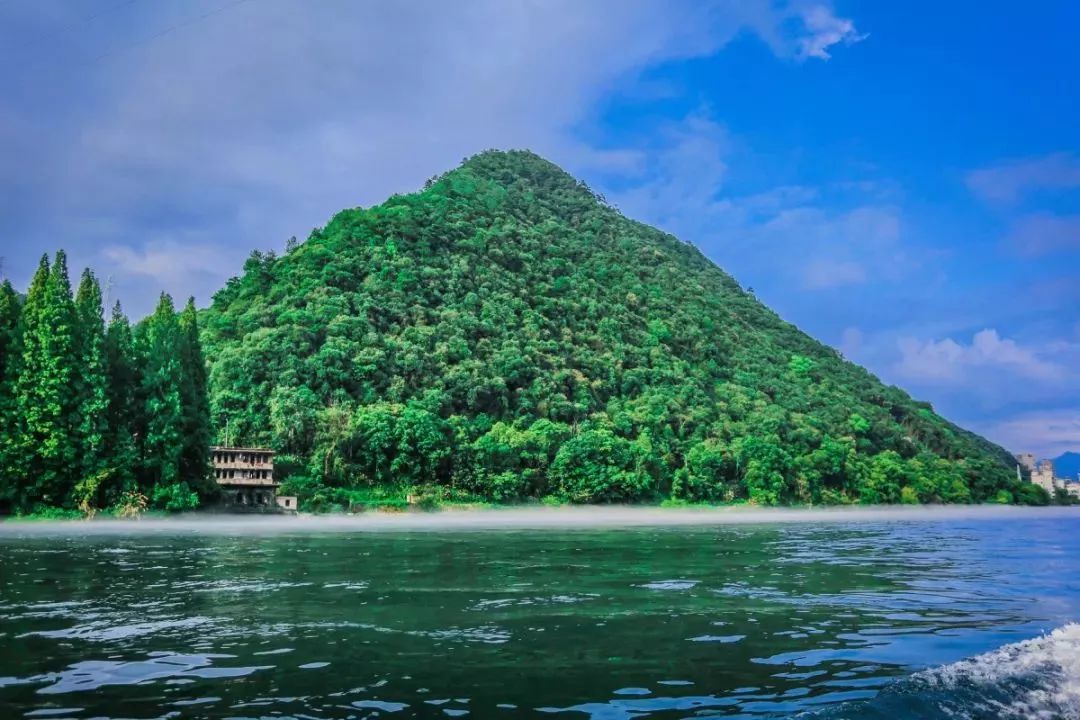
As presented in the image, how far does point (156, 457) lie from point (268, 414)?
35404 mm

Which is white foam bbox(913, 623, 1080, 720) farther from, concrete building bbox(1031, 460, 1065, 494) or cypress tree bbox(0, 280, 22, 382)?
concrete building bbox(1031, 460, 1065, 494)

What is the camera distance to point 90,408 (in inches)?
2056

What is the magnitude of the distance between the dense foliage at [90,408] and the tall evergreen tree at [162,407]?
8cm

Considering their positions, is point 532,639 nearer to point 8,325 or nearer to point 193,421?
point 193,421

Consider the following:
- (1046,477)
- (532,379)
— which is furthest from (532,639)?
(1046,477)

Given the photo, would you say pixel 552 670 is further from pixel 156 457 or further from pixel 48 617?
pixel 156 457

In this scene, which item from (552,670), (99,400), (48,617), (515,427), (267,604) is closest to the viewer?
(552,670)

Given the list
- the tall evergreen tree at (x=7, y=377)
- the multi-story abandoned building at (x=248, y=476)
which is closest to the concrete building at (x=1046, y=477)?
the multi-story abandoned building at (x=248, y=476)

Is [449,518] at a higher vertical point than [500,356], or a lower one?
lower

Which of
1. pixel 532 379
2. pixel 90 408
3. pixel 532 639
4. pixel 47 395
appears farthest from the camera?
pixel 532 379

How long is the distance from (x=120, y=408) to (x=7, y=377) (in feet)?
23.4

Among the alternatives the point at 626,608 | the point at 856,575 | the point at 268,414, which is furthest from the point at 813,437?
the point at 626,608

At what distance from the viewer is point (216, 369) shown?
9569 cm

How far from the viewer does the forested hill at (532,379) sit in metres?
89.9
